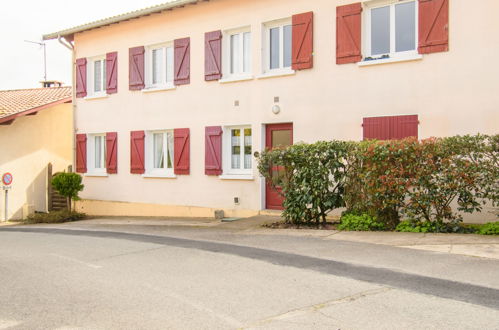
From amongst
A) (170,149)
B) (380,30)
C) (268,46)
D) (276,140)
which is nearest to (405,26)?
(380,30)

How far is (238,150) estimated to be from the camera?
14930 millimetres

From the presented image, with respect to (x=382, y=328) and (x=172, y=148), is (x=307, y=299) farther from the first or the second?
(x=172, y=148)

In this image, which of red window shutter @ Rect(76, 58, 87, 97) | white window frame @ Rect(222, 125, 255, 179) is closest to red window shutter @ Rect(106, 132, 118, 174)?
red window shutter @ Rect(76, 58, 87, 97)

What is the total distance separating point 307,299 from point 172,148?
11539 mm

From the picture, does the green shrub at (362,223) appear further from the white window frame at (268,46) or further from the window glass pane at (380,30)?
the white window frame at (268,46)

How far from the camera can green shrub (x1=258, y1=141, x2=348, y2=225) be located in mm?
10938

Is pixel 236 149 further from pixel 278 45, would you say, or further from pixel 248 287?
pixel 248 287

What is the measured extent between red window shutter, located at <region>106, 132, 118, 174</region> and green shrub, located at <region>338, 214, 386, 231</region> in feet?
31.8

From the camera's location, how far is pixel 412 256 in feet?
25.7

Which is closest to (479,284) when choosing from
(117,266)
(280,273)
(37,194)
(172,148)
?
(280,273)

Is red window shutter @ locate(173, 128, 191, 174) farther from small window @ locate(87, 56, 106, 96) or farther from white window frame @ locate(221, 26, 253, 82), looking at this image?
small window @ locate(87, 56, 106, 96)

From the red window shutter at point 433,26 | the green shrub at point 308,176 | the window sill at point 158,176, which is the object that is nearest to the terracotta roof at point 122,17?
the window sill at point 158,176

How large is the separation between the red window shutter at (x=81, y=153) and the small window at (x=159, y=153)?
10.4 ft

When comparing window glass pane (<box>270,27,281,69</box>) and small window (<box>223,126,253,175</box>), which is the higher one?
window glass pane (<box>270,27,281,69</box>)
